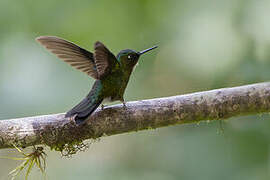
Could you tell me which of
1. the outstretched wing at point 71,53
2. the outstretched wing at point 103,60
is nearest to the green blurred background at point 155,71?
the outstretched wing at point 71,53

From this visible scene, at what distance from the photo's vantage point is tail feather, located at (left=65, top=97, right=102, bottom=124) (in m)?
3.33

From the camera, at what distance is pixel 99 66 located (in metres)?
3.66

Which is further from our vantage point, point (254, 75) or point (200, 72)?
point (200, 72)

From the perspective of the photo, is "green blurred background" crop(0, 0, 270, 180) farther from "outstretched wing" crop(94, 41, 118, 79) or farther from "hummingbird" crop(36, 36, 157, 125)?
"outstretched wing" crop(94, 41, 118, 79)

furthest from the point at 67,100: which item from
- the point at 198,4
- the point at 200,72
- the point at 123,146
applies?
the point at 198,4

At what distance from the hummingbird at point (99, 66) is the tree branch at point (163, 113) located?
17cm

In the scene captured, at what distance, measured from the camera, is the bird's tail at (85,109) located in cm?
333

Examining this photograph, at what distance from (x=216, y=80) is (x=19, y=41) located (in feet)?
9.35

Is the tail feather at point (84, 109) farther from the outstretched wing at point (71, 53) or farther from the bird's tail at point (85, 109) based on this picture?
the outstretched wing at point (71, 53)

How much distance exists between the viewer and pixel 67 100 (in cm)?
532

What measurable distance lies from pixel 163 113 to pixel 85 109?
A: 0.66 metres

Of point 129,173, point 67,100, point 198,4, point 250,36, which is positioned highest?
point 198,4

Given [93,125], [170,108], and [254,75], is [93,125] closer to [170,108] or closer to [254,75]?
[170,108]

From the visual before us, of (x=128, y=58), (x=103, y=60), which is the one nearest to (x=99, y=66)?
(x=103, y=60)
